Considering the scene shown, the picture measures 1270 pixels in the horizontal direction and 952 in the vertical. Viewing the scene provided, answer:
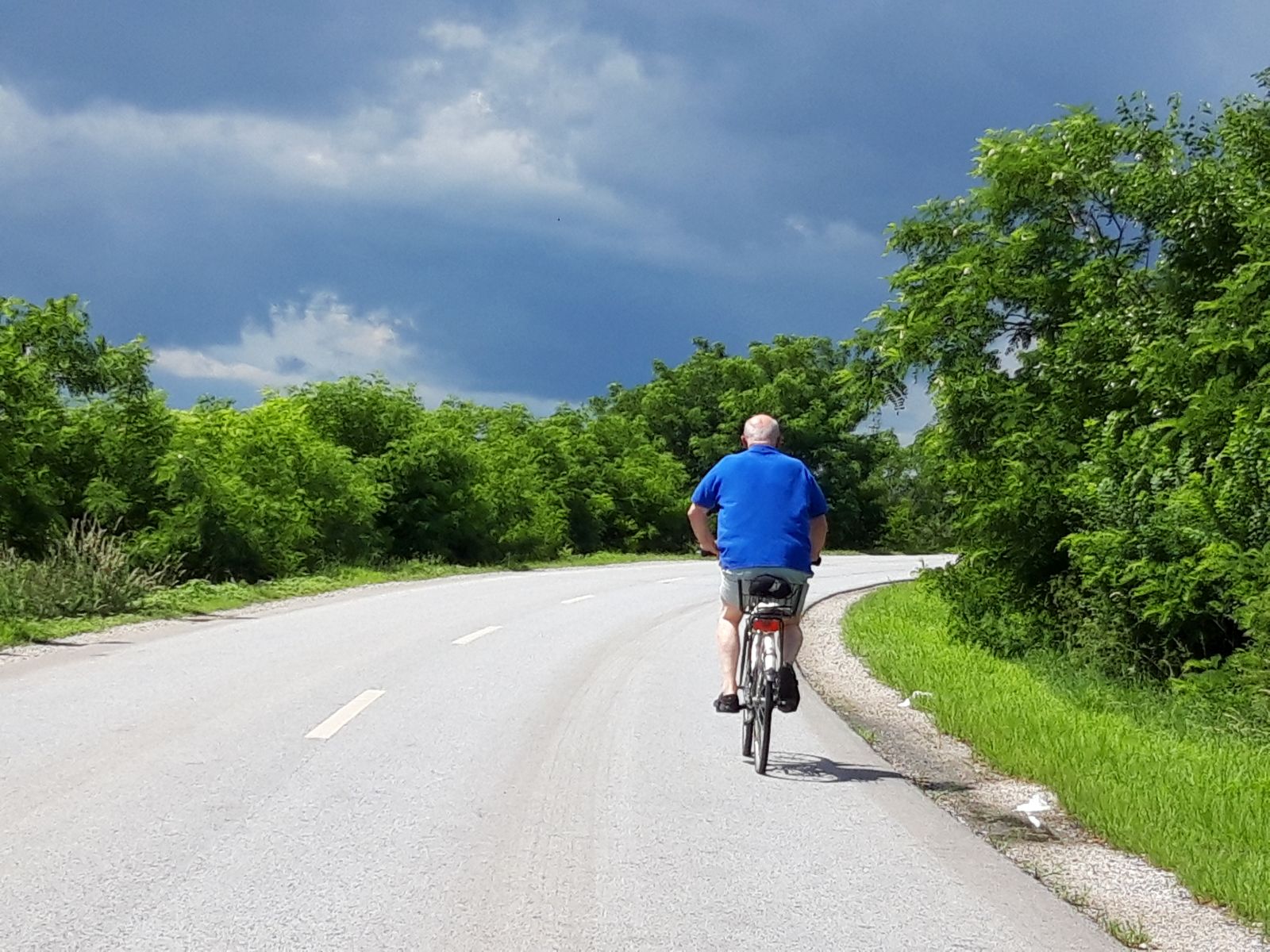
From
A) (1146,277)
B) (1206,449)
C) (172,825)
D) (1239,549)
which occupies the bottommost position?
(172,825)

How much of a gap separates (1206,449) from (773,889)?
349 inches

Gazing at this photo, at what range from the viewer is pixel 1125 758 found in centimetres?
766

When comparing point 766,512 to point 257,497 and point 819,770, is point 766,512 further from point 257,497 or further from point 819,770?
point 257,497

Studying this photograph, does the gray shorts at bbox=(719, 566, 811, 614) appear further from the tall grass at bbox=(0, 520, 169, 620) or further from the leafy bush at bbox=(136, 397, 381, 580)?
the leafy bush at bbox=(136, 397, 381, 580)

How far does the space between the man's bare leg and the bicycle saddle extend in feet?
1.14

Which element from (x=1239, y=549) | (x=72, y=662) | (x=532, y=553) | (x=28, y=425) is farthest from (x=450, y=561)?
(x=1239, y=549)

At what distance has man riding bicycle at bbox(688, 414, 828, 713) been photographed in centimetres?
743

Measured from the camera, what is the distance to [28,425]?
19.3m

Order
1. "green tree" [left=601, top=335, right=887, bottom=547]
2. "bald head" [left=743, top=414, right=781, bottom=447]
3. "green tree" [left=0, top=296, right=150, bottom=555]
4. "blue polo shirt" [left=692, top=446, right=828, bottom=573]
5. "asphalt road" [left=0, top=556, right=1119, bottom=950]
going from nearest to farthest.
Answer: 1. "asphalt road" [left=0, top=556, right=1119, bottom=950]
2. "blue polo shirt" [left=692, top=446, right=828, bottom=573]
3. "bald head" [left=743, top=414, right=781, bottom=447]
4. "green tree" [left=0, top=296, right=150, bottom=555]
5. "green tree" [left=601, top=335, right=887, bottom=547]

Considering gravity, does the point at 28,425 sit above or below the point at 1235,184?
below

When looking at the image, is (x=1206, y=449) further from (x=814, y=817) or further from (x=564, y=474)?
(x=564, y=474)

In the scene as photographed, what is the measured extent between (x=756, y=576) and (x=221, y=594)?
15104 millimetres

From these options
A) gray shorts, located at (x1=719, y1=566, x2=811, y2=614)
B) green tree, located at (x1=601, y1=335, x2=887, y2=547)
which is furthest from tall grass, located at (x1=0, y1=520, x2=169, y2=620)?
green tree, located at (x1=601, y1=335, x2=887, y2=547)

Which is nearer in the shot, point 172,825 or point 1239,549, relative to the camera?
point 172,825
